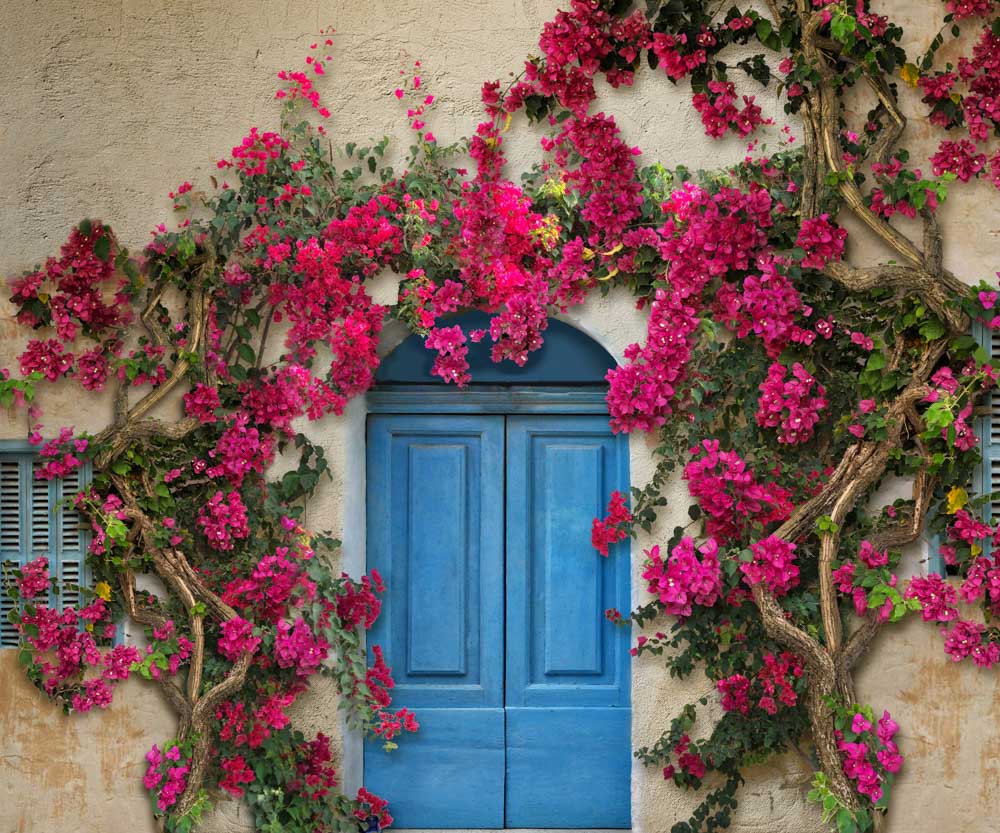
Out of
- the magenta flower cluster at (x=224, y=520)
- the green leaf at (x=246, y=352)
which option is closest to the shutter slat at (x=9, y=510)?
the magenta flower cluster at (x=224, y=520)

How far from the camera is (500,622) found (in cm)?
477

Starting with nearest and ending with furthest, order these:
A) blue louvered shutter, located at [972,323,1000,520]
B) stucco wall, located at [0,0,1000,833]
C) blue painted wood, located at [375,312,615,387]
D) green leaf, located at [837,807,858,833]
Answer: green leaf, located at [837,807,858,833], blue louvered shutter, located at [972,323,1000,520], stucco wall, located at [0,0,1000,833], blue painted wood, located at [375,312,615,387]

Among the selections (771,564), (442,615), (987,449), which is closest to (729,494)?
(771,564)

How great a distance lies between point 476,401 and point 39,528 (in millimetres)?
1763

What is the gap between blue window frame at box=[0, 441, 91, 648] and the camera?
4.64m

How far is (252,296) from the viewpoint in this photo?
15.2 feet

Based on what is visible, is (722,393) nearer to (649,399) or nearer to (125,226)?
(649,399)

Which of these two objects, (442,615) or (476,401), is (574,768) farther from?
(476,401)

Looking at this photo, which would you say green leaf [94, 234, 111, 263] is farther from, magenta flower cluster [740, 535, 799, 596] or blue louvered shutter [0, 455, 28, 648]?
magenta flower cluster [740, 535, 799, 596]

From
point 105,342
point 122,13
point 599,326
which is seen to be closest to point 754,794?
point 599,326

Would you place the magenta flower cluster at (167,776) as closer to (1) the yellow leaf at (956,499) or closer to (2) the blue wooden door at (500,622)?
(2) the blue wooden door at (500,622)

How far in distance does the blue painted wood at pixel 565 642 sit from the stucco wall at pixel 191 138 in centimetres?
22

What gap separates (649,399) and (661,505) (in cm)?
40

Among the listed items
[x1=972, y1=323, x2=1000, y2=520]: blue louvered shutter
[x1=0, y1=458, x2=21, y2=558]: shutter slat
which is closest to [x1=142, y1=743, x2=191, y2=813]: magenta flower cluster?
[x1=0, y1=458, x2=21, y2=558]: shutter slat
